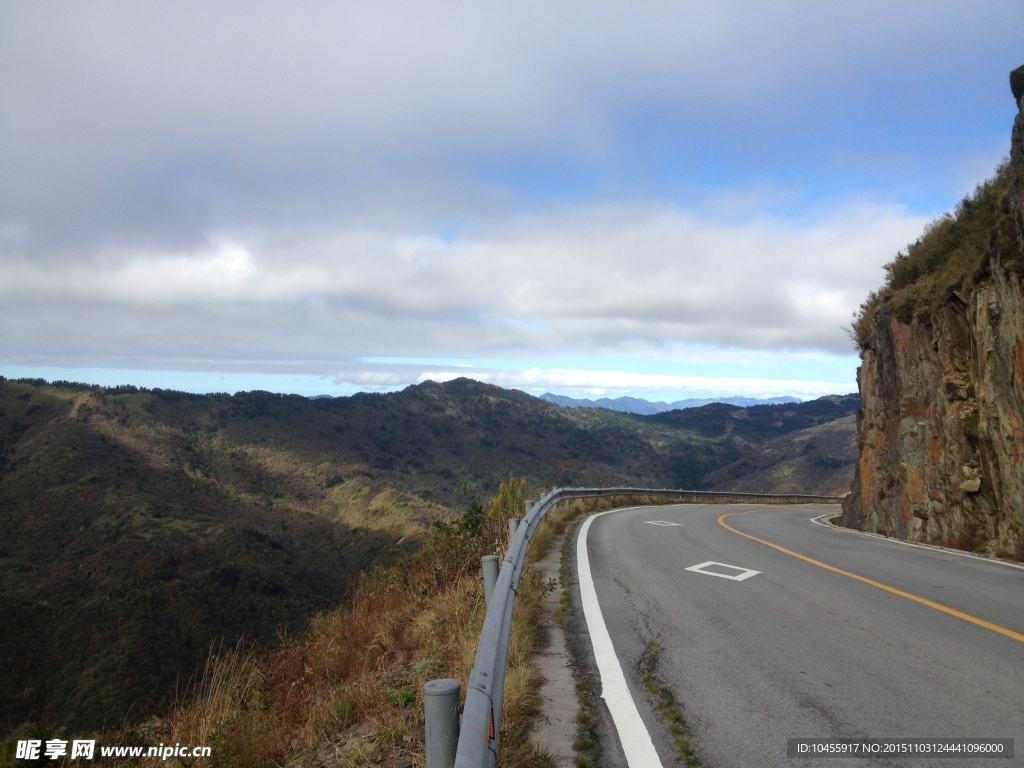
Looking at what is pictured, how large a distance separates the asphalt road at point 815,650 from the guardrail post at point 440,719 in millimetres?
1551

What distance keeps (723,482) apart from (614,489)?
12420 cm

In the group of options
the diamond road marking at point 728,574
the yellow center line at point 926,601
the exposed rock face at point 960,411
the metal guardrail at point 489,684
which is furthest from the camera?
the exposed rock face at point 960,411

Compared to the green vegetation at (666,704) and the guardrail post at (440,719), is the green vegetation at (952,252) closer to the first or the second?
the green vegetation at (666,704)

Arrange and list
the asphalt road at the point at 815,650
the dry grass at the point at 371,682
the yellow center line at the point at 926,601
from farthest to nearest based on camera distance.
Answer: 1. the yellow center line at the point at 926,601
2. the dry grass at the point at 371,682
3. the asphalt road at the point at 815,650

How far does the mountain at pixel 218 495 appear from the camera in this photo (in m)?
37.3

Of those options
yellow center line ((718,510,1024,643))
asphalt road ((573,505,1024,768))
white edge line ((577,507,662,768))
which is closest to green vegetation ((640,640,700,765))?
asphalt road ((573,505,1024,768))

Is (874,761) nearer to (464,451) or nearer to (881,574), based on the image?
(881,574)

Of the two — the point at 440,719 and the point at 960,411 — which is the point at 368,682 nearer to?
the point at 440,719

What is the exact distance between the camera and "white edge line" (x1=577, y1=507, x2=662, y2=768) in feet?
11.5

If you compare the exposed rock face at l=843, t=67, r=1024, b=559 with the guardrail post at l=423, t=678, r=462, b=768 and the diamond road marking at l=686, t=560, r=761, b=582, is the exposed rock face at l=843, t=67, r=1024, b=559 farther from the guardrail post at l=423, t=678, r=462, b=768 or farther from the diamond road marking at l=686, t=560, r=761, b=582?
the guardrail post at l=423, t=678, r=462, b=768

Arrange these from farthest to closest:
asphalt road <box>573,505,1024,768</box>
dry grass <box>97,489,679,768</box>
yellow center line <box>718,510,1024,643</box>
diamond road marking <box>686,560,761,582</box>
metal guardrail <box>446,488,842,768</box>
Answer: diamond road marking <box>686,560,761,582</box> < yellow center line <box>718,510,1024,643</box> < dry grass <box>97,489,679,768</box> < asphalt road <box>573,505,1024,768</box> < metal guardrail <box>446,488,842,768</box>

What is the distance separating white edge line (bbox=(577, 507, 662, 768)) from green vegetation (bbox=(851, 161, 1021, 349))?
1124 cm

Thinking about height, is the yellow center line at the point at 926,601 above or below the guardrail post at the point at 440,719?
below

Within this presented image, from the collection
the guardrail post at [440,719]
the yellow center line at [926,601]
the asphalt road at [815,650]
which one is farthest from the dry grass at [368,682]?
the yellow center line at [926,601]
